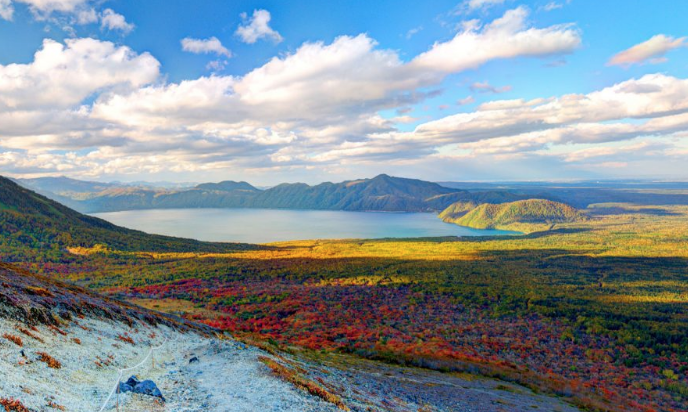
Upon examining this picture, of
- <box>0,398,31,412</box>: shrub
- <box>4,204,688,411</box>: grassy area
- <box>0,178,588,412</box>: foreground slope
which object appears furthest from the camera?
<box>4,204,688,411</box>: grassy area

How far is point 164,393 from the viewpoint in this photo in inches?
563

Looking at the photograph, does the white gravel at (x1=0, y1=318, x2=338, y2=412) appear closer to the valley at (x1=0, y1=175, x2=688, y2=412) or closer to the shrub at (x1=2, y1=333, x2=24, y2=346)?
the shrub at (x1=2, y1=333, x2=24, y2=346)

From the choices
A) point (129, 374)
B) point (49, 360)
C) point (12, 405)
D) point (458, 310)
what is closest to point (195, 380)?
point (129, 374)

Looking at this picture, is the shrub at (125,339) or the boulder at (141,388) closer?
the boulder at (141,388)

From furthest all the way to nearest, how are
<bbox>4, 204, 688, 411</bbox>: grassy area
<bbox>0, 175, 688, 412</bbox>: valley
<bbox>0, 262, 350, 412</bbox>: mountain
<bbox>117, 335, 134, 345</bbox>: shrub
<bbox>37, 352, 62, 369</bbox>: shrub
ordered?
<bbox>4, 204, 688, 411</bbox>: grassy area, <bbox>0, 175, 688, 412</bbox>: valley, <bbox>117, 335, 134, 345</bbox>: shrub, <bbox>37, 352, 62, 369</bbox>: shrub, <bbox>0, 262, 350, 412</bbox>: mountain

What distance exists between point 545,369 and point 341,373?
80.1ft

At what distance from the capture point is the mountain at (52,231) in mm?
108750

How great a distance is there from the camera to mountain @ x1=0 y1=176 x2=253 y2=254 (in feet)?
357

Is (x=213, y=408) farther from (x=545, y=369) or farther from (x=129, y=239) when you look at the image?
(x=129, y=239)

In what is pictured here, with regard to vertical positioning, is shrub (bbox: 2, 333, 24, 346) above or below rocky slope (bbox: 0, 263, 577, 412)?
above

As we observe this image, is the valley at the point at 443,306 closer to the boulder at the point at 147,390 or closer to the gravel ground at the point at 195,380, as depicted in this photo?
the gravel ground at the point at 195,380

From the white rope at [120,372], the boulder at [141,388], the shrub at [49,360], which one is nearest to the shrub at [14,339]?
the shrub at [49,360]

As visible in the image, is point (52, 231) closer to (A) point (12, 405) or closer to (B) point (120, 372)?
(B) point (120, 372)

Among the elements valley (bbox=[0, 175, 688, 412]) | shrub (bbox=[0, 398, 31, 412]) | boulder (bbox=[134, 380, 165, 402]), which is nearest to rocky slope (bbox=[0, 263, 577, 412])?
shrub (bbox=[0, 398, 31, 412])
